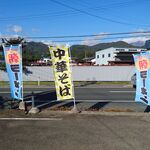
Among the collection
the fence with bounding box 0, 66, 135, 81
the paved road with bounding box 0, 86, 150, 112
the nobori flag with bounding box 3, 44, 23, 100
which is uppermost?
the nobori flag with bounding box 3, 44, 23, 100

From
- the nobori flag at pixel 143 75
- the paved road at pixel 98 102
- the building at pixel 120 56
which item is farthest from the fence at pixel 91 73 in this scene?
the nobori flag at pixel 143 75

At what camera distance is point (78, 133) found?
861cm

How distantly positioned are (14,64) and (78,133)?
478cm

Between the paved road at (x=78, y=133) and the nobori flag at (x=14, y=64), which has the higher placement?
the nobori flag at (x=14, y=64)

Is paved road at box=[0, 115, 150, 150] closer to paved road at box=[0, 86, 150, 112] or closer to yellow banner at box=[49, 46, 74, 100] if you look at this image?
yellow banner at box=[49, 46, 74, 100]

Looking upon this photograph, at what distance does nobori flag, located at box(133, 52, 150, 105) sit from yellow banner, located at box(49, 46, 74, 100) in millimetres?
2464

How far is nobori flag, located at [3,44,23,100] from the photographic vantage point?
12211 mm

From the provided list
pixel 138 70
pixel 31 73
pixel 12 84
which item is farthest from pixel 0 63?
pixel 138 70

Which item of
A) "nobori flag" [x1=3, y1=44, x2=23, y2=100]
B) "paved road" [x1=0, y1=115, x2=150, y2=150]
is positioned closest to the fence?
"nobori flag" [x1=3, y1=44, x2=23, y2=100]

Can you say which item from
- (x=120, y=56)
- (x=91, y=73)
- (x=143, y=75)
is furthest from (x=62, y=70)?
(x=120, y=56)

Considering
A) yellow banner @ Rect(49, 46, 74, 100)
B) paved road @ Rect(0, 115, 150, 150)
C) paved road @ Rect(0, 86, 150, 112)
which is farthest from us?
paved road @ Rect(0, 86, 150, 112)

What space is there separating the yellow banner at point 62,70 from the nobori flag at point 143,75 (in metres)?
2.46

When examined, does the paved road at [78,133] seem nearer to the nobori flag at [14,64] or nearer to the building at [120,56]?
the nobori flag at [14,64]

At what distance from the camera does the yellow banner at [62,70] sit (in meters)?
12.1
